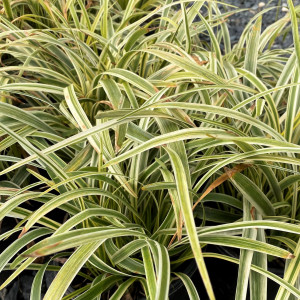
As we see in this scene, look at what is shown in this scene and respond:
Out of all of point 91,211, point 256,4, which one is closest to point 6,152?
point 91,211

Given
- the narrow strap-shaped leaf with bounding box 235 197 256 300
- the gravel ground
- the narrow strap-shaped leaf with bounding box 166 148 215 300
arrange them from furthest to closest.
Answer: the gravel ground
the narrow strap-shaped leaf with bounding box 235 197 256 300
the narrow strap-shaped leaf with bounding box 166 148 215 300

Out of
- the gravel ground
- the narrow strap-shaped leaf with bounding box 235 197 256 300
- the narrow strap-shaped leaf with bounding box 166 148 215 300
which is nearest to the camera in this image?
the narrow strap-shaped leaf with bounding box 166 148 215 300

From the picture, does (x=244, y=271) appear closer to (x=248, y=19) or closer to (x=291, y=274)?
(x=291, y=274)

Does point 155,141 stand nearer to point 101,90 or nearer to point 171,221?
point 171,221

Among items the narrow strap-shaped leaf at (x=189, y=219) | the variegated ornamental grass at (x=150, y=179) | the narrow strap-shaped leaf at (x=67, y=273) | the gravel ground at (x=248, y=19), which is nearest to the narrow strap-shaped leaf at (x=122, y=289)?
the variegated ornamental grass at (x=150, y=179)

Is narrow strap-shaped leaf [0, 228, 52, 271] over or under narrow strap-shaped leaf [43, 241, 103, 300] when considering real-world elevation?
under

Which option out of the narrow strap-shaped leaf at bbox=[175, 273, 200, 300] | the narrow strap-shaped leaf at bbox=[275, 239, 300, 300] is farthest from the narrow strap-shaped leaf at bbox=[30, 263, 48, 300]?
the narrow strap-shaped leaf at bbox=[275, 239, 300, 300]

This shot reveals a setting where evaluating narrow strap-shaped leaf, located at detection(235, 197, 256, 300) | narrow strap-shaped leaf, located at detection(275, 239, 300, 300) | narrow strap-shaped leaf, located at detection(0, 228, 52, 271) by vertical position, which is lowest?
narrow strap-shaped leaf, located at detection(275, 239, 300, 300)

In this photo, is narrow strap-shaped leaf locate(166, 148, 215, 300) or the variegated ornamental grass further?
the variegated ornamental grass

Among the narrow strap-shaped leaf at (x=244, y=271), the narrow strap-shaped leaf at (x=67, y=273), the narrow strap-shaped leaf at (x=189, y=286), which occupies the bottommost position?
the narrow strap-shaped leaf at (x=189, y=286)

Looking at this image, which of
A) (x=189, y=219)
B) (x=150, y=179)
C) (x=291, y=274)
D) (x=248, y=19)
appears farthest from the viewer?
(x=248, y=19)

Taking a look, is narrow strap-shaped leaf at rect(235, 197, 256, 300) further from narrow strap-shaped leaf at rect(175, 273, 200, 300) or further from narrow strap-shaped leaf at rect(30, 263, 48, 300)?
narrow strap-shaped leaf at rect(30, 263, 48, 300)

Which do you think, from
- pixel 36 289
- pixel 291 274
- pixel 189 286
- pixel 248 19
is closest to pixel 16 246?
pixel 36 289

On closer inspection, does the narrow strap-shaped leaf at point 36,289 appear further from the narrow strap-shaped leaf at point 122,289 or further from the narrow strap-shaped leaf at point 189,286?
the narrow strap-shaped leaf at point 189,286
